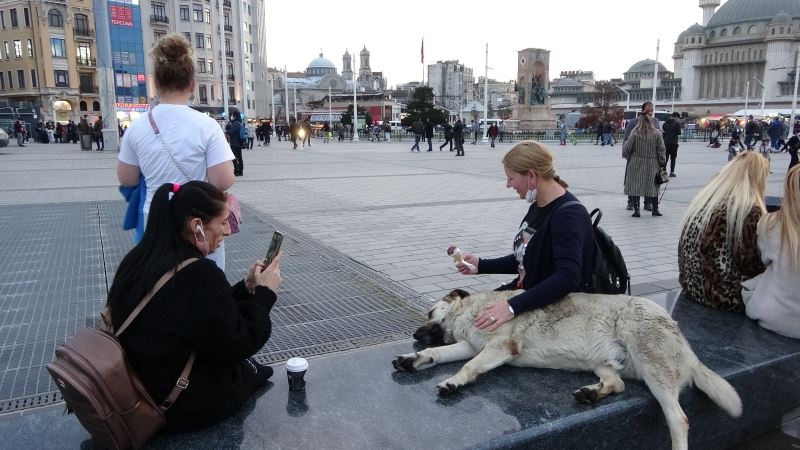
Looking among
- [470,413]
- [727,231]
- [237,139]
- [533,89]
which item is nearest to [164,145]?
[470,413]

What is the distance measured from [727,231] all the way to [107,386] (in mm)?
3675

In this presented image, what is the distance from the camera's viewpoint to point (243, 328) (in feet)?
7.63

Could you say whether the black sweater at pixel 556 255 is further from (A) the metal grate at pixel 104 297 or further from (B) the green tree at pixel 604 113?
(B) the green tree at pixel 604 113

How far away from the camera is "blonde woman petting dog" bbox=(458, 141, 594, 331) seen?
301 cm

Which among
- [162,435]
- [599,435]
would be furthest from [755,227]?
[162,435]

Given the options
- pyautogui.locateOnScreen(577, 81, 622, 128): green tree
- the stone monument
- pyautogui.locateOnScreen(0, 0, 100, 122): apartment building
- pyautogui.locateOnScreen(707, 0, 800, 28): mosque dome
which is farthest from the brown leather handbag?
pyautogui.locateOnScreen(707, 0, 800, 28): mosque dome

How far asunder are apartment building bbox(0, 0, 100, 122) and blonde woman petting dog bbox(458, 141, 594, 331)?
7188 cm

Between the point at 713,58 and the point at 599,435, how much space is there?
123488 mm

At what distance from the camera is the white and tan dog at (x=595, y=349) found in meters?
2.75

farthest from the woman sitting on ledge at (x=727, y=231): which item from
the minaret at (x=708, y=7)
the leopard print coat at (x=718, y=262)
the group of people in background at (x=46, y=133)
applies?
the minaret at (x=708, y=7)

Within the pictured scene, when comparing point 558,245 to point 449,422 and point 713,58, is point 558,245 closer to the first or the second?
point 449,422

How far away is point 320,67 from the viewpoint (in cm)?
15350

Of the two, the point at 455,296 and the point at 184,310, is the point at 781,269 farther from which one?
the point at 184,310

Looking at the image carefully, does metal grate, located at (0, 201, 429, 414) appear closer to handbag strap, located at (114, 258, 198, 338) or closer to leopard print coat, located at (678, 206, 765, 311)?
handbag strap, located at (114, 258, 198, 338)
